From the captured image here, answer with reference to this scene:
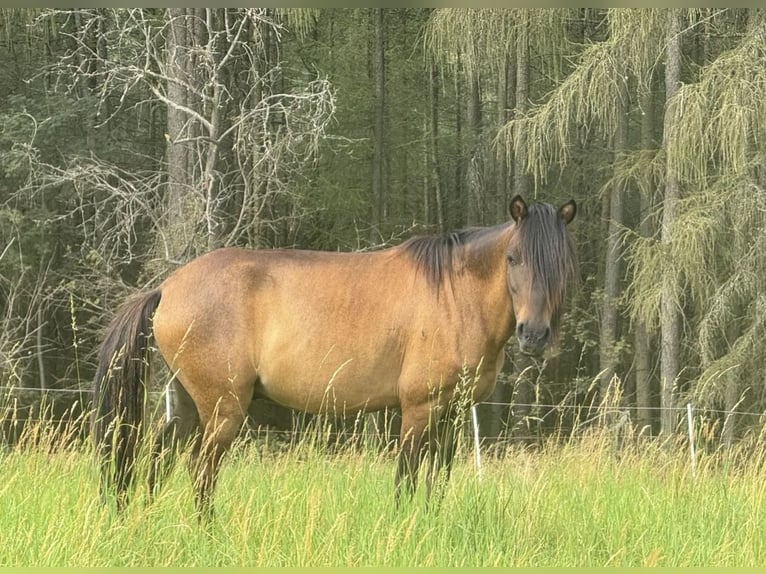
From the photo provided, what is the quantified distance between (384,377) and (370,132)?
12.9m

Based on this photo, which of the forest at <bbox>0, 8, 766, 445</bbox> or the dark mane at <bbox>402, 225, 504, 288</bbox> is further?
the forest at <bbox>0, 8, 766, 445</bbox>

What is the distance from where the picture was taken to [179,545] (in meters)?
4.01

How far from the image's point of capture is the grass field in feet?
12.5

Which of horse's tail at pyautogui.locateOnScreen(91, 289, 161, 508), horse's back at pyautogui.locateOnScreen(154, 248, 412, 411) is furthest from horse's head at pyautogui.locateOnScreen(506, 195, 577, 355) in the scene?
horse's tail at pyautogui.locateOnScreen(91, 289, 161, 508)

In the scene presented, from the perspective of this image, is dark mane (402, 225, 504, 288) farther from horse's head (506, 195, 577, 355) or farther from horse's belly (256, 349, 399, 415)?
horse's belly (256, 349, 399, 415)

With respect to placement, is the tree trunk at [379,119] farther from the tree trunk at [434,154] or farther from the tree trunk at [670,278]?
the tree trunk at [670,278]

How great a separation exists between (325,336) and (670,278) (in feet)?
19.9

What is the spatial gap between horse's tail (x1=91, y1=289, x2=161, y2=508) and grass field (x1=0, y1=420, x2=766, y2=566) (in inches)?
9.2

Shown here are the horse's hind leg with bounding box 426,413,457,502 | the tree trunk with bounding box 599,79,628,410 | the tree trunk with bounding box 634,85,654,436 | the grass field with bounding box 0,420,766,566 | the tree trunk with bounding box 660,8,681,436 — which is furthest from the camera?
the tree trunk with bounding box 599,79,628,410

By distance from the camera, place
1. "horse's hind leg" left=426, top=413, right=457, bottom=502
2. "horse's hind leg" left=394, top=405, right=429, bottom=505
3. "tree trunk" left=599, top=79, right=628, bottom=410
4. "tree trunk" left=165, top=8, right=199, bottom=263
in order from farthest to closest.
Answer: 1. "tree trunk" left=599, top=79, right=628, bottom=410
2. "tree trunk" left=165, top=8, right=199, bottom=263
3. "horse's hind leg" left=394, top=405, right=429, bottom=505
4. "horse's hind leg" left=426, top=413, right=457, bottom=502

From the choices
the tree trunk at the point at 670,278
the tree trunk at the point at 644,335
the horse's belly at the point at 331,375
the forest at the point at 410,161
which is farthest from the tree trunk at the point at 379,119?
the horse's belly at the point at 331,375

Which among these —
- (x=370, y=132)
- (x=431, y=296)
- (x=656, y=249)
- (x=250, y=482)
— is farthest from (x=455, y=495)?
(x=370, y=132)

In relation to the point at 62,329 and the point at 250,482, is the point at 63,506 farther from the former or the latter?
the point at 62,329

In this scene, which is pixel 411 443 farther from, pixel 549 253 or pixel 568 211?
pixel 568 211
